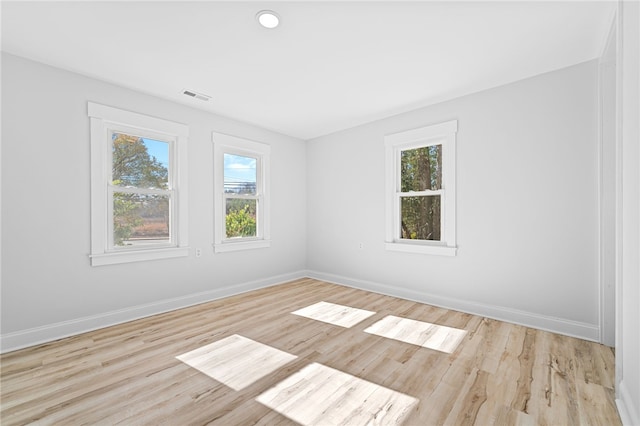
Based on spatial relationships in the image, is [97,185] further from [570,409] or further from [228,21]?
[570,409]

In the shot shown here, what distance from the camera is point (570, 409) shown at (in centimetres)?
171

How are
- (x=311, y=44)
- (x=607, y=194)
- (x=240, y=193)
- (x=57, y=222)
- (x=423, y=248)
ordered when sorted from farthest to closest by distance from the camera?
(x=240, y=193), (x=423, y=248), (x=57, y=222), (x=607, y=194), (x=311, y=44)

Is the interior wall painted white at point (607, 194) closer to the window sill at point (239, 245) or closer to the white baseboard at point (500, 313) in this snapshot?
the white baseboard at point (500, 313)

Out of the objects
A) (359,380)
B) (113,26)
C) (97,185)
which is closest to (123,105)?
(97,185)

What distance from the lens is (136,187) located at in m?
3.35

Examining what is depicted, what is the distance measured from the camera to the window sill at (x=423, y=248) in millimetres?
3551

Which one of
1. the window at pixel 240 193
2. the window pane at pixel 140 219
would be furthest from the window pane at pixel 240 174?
the window pane at pixel 140 219

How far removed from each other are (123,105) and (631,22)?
4.26 m

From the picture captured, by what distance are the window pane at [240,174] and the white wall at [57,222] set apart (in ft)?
1.95

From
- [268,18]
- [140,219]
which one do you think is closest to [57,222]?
[140,219]

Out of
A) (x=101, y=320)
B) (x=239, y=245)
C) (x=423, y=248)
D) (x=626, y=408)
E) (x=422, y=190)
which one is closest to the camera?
(x=626, y=408)

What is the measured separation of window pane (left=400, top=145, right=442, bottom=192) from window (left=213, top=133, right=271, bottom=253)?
221cm

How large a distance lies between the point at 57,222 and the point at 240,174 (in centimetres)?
226

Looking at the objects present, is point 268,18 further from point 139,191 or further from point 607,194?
point 607,194
